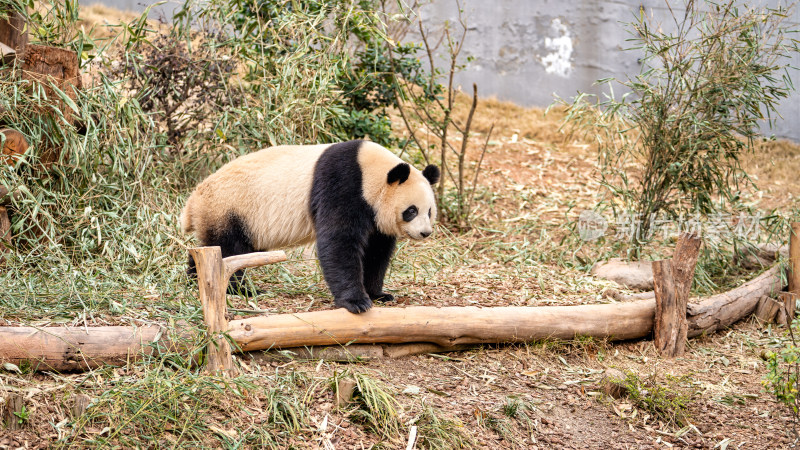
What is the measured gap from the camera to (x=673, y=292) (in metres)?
4.68

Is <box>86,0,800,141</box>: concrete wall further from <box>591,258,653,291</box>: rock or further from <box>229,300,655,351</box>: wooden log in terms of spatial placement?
<box>229,300,655,351</box>: wooden log

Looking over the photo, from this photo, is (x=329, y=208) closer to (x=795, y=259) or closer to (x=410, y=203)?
(x=410, y=203)

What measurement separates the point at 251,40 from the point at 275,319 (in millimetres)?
3442

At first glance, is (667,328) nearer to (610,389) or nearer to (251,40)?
(610,389)

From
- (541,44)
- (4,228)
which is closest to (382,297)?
(4,228)

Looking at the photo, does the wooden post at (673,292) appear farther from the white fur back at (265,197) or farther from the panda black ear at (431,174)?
the white fur back at (265,197)

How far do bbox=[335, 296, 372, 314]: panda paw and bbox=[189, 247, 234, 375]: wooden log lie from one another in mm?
739

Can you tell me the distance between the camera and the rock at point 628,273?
5855 millimetres

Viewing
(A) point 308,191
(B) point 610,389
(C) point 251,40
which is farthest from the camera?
(C) point 251,40

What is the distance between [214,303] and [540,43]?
27.8 ft

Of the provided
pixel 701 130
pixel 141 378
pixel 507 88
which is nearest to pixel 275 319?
pixel 141 378

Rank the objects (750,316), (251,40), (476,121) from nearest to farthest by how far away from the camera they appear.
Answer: (750,316)
(251,40)
(476,121)

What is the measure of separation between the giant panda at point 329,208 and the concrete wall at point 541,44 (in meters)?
6.54

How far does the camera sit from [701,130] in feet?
19.1
